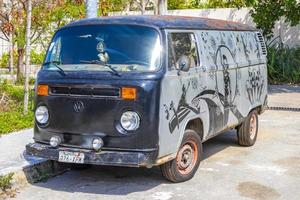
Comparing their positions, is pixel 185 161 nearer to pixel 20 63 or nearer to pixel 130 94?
pixel 130 94

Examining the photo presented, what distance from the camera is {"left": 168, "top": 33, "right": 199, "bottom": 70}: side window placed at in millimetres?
6279

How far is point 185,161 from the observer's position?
6.66m

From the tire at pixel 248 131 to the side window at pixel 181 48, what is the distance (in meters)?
2.14

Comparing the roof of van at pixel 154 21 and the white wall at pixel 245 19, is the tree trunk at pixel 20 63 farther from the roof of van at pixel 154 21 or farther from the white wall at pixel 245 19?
the roof of van at pixel 154 21

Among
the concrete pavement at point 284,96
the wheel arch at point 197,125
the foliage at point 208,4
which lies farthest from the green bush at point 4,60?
the wheel arch at point 197,125

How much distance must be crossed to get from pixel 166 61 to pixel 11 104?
6.27m

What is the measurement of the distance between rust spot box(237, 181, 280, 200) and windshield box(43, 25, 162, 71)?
1827 mm

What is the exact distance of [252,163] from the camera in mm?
7594

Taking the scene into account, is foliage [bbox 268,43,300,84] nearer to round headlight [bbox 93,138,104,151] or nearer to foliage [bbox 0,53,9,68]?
foliage [bbox 0,53,9,68]

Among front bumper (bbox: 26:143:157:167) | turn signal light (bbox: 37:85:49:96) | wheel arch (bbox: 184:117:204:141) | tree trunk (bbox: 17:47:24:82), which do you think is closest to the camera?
front bumper (bbox: 26:143:157:167)

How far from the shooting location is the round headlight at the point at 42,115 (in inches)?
249

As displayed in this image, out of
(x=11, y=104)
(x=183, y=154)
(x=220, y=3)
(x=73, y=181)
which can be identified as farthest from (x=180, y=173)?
(x=220, y=3)

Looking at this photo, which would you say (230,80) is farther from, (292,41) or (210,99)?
(292,41)

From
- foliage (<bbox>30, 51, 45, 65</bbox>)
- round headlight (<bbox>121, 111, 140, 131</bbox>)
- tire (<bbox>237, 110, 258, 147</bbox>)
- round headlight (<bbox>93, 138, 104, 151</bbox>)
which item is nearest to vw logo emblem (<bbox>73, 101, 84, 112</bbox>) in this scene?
round headlight (<bbox>93, 138, 104, 151</bbox>)
